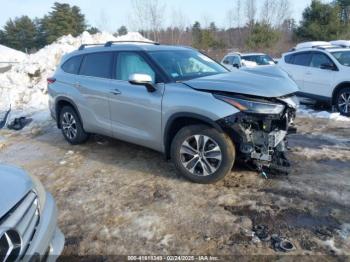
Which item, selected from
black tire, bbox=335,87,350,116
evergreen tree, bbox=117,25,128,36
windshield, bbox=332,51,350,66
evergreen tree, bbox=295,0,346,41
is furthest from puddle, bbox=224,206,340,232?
evergreen tree, bbox=117,25,128,36

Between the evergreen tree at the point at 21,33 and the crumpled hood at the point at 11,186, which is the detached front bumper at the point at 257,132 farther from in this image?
the evergreen tree at the point at 21,33

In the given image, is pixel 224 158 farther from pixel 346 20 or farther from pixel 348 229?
pixel 346 20

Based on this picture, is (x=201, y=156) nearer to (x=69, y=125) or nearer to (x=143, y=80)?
(x=143, y=80)

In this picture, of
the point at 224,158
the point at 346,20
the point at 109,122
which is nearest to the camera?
the point at 224,158

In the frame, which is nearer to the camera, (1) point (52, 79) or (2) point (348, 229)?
(2) point (348, 229)

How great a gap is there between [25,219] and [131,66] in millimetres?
3314

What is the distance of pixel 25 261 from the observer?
2248mm

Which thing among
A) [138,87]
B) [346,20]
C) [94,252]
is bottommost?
[94,252]

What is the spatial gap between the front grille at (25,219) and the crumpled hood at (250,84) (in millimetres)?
2523

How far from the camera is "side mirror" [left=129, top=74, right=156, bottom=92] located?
181 inches

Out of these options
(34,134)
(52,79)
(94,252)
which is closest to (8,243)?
(94,252)

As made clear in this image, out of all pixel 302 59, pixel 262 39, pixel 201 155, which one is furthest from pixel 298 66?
pixel 262 39

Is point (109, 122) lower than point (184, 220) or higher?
higher

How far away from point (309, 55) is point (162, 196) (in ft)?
23.6
